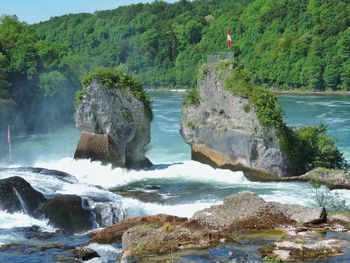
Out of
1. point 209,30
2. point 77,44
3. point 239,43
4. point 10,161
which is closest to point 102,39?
point 77,44

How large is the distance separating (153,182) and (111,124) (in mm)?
5326

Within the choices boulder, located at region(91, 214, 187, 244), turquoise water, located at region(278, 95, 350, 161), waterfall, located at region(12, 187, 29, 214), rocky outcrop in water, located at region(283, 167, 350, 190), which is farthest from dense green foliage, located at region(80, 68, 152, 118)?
boulder, located at region(91, 214, 187, 244)

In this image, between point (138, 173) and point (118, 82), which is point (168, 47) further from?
point (138, 173)

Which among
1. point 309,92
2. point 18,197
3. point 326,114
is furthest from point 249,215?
point 309,92

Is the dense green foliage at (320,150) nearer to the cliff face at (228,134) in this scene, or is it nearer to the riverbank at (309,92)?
the cliff face at (228,134)

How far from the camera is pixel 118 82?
129 ft

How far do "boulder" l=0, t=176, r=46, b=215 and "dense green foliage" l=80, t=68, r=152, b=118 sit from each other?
13.3m

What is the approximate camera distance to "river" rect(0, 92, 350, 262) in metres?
27.5

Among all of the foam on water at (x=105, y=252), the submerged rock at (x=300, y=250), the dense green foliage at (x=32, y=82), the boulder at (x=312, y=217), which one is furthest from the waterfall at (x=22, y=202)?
the dense green foliage at (x=32, y=82)

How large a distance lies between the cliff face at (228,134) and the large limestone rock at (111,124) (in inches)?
147

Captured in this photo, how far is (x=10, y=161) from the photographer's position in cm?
4794

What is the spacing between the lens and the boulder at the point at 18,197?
26.5 meters

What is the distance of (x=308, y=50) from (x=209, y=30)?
3263 centimetres

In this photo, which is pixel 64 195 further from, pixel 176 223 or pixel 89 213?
pixel 176 223
